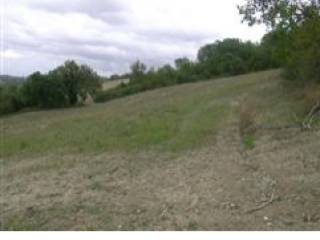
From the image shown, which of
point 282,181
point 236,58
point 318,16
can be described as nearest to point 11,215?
point 282,181

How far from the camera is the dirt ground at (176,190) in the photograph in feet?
14.3

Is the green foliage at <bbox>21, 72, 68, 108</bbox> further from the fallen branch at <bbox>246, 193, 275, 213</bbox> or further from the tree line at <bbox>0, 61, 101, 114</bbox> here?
the fallen branch at <bbox>246, 193, 275, 213</bbox>

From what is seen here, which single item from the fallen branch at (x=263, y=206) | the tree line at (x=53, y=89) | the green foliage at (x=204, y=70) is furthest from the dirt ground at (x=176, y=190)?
the green foliage at (x=204, y=70)

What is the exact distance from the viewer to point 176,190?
5.57 meters

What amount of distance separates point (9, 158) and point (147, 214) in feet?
22.1

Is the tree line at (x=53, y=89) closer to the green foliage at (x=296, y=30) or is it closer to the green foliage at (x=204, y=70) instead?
the green foliage at (x=204, y=70)

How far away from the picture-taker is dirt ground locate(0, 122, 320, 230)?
4.37 m

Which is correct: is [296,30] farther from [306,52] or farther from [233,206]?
[233,206]

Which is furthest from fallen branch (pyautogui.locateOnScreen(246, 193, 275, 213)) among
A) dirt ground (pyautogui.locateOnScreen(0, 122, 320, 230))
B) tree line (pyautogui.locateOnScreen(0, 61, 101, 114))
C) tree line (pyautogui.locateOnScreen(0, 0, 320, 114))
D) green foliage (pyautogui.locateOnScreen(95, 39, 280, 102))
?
tree line (pyautogui.locateOnScreen(0, 61, 101, 114))

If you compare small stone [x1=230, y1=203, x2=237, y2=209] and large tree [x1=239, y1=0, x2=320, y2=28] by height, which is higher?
large tree [x1=239, y1=0, x2=320, y2=28]

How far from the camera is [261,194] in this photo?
5039 mm

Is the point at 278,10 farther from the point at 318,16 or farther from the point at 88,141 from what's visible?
the point at 88,141

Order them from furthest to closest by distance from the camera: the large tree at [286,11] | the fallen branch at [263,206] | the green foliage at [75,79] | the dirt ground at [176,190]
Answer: the green foliage at [75,79] → the large tree at [286,11] → the fallen branch at [263,206] → the dirt ground at [176,190]

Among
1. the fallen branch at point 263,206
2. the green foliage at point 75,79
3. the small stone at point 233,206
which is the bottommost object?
the small stone at point 233,206
